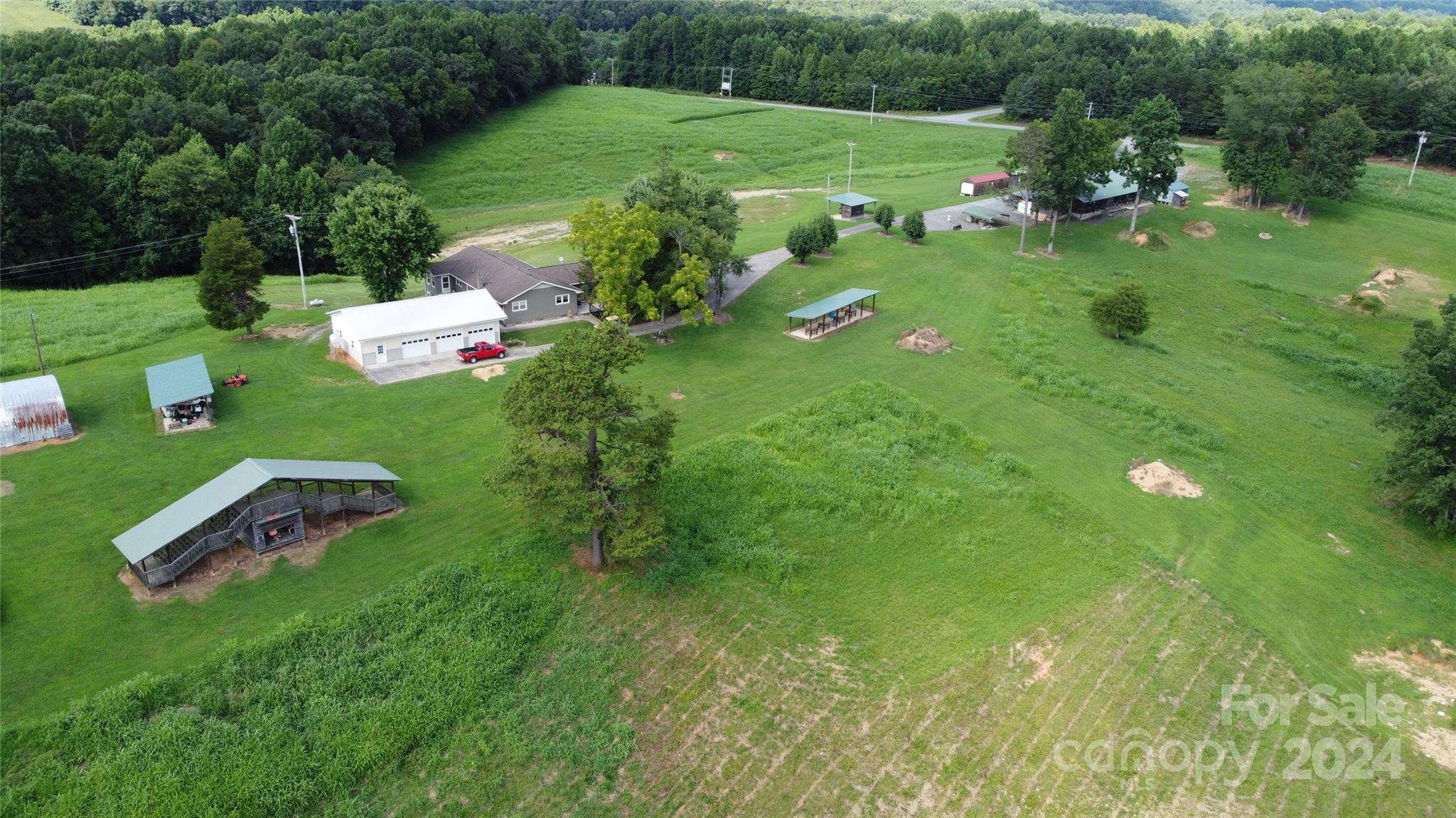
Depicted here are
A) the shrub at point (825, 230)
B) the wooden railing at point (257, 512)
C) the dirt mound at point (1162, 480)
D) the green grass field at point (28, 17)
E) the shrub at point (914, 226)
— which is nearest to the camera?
the wooden railing at point (257, 512)

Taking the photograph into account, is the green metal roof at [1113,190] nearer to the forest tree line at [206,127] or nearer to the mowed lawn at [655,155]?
the mowed lawn at [655,155]

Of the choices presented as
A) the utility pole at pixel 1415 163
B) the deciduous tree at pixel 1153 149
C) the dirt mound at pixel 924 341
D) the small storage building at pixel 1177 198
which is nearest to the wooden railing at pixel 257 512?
the dirt mound at pixel 924 341

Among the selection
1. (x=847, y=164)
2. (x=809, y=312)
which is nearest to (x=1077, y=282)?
(x=809, y=312)

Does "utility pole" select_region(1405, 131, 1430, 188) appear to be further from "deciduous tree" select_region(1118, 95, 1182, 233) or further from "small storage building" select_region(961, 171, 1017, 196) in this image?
"small storage building" select_region(961, 171, 1017, 196)

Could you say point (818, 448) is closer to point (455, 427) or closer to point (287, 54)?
point (455, 427)

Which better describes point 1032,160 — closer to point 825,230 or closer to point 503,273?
point 825,230
